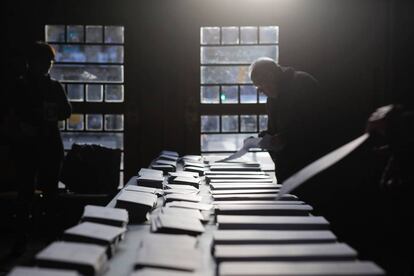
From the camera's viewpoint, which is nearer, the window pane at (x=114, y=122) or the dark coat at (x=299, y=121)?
the dark coat at (x=299, y=121)

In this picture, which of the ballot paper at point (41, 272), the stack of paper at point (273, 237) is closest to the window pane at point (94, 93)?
the stack of paper at point (273, 237)

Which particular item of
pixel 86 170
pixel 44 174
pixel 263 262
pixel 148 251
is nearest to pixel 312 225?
pixel 263 262

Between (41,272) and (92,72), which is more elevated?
(92,72)

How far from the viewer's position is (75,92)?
699cm

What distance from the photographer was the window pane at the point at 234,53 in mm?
7020

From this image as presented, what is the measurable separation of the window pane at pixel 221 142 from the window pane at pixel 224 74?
702mm

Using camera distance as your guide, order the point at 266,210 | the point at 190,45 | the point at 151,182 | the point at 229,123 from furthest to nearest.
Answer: the point at 229,123, the point at 190,45, the point at 151,182, the point at 266,210

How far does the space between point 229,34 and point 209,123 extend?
1.17m

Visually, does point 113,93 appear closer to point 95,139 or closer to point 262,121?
point 95,139

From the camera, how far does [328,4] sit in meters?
6.77

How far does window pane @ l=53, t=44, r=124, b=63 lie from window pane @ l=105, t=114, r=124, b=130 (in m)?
0.71

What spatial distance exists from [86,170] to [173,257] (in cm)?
519

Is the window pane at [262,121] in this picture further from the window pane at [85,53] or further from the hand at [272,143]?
the hand at [272,143]

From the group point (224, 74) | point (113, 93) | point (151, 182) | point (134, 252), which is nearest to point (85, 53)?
point (113, 93)
